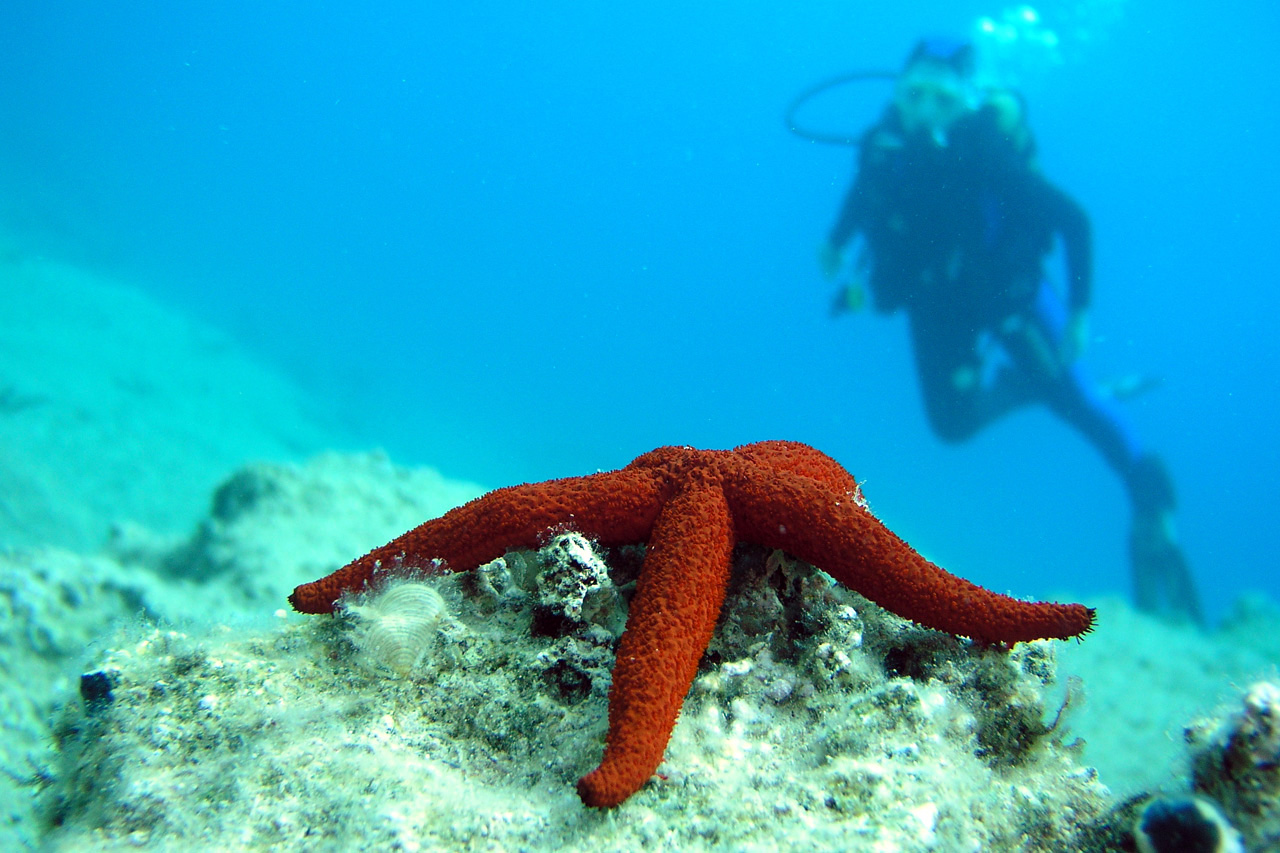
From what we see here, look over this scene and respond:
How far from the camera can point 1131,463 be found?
1636cm

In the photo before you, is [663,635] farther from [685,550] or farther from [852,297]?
[852,297]

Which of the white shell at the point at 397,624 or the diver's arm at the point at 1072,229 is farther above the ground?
the diver's arm at the point at 1072,229

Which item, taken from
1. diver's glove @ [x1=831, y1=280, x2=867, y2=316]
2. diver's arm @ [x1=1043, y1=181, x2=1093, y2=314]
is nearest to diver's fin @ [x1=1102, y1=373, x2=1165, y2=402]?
diver's arm @ [x1=1043, y1=181, x2=1093, y2=314]

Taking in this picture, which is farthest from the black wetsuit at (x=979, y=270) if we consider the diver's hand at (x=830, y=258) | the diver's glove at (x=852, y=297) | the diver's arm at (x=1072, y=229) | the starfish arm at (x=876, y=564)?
the starfish arm at (x=876, y=564)

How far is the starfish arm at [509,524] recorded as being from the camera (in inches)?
115

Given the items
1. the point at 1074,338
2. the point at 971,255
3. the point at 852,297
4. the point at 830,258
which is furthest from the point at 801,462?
the point at 1074,338

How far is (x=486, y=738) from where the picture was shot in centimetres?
252

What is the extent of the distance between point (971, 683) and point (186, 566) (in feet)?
37.1

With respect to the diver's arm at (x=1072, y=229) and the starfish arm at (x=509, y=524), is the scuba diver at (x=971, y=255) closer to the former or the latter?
the diver's arm at (x=1072, y=229)

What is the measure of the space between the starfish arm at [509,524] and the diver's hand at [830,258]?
12447 millimetres

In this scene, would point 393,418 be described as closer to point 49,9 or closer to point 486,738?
point 486,738

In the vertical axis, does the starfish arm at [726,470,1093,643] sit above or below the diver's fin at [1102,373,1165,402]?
below

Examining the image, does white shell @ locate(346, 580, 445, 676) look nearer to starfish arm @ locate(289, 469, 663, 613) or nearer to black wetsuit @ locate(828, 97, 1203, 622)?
starfish arm @ locate(289, 469, 663, 613)

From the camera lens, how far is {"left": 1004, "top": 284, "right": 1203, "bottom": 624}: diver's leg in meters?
15.6
